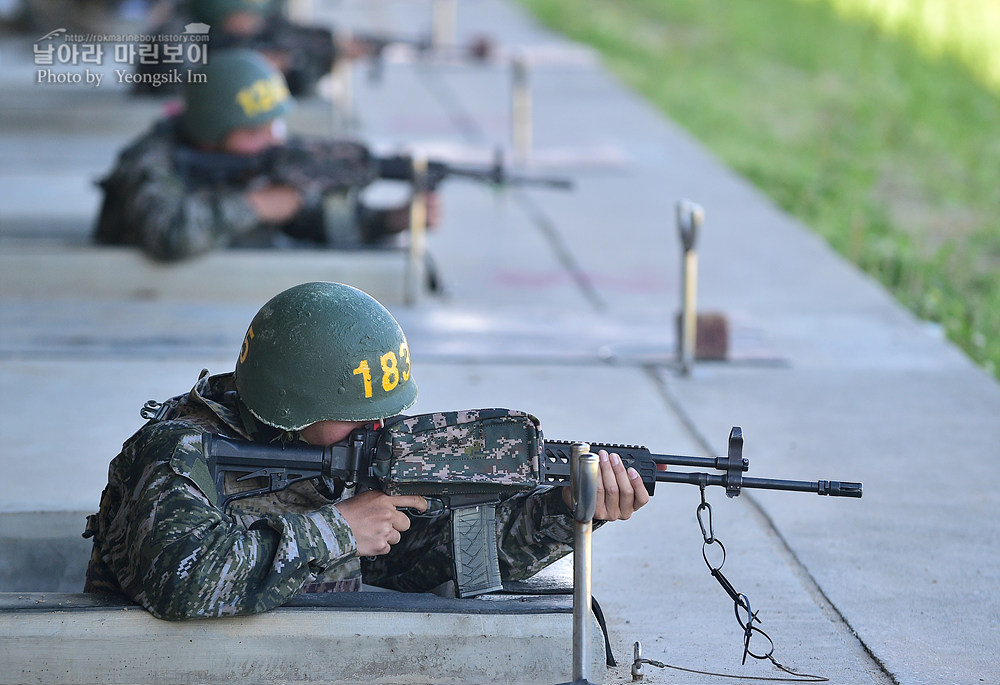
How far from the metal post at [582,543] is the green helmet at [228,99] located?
4444 mm

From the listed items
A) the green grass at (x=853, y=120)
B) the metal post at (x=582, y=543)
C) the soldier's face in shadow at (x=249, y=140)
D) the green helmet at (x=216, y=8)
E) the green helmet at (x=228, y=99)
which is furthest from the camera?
the green helmet at (x=216, y=8)

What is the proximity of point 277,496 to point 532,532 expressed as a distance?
2.16ft

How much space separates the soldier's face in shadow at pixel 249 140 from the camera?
718 centimetres

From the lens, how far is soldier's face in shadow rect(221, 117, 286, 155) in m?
7.18

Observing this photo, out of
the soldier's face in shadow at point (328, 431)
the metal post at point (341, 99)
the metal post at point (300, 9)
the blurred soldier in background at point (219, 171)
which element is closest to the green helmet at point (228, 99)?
the blurred soldier in background at point (219, 171)

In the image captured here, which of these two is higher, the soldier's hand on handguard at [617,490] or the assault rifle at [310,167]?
the assault rifle at [310,167]

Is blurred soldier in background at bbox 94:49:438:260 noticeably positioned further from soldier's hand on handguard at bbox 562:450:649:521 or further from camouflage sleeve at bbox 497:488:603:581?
soldier's hand on handguard at bbox 562:450:649:521

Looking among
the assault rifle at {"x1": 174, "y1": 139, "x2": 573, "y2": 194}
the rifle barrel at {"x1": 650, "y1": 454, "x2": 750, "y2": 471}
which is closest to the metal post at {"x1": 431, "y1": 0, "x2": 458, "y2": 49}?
the assault rifle at {"x1": 174, "y1": 139, "x2": 573, "y2": 194}

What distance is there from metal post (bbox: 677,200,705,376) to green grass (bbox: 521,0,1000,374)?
6.31 ft

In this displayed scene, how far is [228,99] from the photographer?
7.04 m

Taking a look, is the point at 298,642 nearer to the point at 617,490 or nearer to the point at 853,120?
the point at 617,490

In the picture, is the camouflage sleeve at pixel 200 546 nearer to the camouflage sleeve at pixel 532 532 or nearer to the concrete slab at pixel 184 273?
the camouflage sleeve at pixel 532 532

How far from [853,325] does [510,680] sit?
469 cm

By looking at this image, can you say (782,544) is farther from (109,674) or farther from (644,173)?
(644,173)
